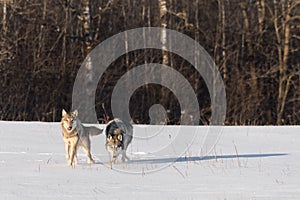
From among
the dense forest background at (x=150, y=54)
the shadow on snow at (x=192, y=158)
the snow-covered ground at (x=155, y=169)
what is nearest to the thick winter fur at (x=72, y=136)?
the snow-covered ground at (x=155, y=169)

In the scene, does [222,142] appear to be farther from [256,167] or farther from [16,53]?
[16,53]

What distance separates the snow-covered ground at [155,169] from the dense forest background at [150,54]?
22.5 feet

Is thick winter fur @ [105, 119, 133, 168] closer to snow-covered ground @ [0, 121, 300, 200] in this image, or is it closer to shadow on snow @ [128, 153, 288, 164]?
snow-covered ground @ [0, 121, 300, 200]

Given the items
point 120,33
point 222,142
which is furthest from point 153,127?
point 120,33

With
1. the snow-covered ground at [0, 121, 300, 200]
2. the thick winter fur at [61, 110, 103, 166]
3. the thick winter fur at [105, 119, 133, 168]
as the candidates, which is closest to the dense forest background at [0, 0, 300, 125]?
the snow-covered ground at [0, 121, 300, 200]

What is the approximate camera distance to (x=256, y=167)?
7586mm

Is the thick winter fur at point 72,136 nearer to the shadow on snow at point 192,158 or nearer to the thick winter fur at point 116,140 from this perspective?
the thick winter fur at point 116,140

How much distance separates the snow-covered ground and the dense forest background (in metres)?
6.87

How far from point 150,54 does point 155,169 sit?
13.0 m

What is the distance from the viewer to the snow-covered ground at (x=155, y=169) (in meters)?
5.71

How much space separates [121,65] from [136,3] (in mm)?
3856

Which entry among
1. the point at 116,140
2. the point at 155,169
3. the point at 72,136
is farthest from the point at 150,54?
the point at 155,169

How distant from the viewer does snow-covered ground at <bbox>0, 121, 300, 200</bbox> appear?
18.7ft

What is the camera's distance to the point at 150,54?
66.1 feet
